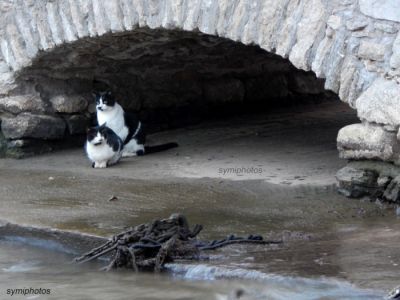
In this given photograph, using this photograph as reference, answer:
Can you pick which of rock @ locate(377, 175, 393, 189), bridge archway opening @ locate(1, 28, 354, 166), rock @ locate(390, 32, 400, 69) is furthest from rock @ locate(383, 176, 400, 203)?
bridge archway opening @ locate(1, 28, 354, 166)

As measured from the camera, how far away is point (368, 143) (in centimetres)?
625

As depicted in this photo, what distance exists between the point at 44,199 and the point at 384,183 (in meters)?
2.49

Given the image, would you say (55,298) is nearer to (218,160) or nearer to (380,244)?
(380,244)

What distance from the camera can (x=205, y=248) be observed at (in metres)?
5.33

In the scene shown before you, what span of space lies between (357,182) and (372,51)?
0.89m

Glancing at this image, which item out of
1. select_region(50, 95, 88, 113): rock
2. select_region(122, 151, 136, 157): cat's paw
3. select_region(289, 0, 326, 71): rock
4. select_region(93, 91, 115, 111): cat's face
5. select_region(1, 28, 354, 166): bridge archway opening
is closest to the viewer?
select_region(289, 0, 326, 71): rock

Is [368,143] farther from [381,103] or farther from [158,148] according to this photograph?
[158,148]

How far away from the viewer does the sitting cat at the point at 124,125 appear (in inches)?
357

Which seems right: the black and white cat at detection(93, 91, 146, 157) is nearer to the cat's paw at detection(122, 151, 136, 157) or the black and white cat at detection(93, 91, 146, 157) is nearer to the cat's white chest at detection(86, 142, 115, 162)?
the cat's paw at detection(122, 151, 136, 157)

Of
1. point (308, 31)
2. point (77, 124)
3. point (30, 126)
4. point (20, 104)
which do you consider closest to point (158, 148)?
point (77, 124)

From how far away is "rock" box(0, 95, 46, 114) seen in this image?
9141mm

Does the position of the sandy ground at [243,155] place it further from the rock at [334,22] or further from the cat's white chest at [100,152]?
the rock at [334,22]

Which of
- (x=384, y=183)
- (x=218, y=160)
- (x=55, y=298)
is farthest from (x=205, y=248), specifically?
(x=218, y=160)

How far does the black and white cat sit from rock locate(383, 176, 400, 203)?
11.1 ft
